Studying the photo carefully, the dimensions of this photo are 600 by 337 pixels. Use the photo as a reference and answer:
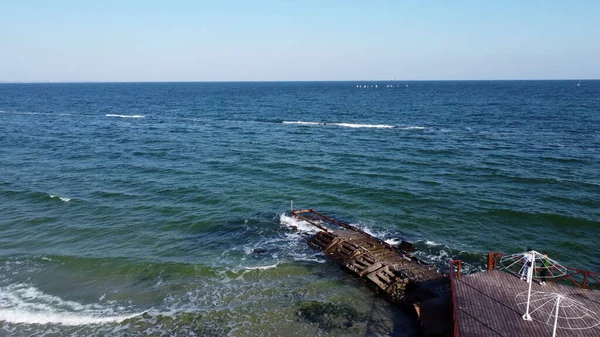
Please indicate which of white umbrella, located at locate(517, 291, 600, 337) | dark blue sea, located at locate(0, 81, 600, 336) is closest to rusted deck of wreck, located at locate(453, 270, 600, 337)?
white umbrella, located at locate(517, 291, 600, 337)

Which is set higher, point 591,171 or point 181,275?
point 591,171

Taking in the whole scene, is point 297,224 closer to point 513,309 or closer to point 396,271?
point 396,271

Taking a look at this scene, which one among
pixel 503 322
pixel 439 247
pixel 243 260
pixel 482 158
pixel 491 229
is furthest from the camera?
pixel 482 158

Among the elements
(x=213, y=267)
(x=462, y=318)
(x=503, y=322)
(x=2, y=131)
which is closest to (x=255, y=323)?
(x=213, y=267)

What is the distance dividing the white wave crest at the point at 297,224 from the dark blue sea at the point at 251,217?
0.19 metres

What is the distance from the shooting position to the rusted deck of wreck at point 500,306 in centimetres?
1538

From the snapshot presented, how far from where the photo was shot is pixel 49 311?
21516 mm

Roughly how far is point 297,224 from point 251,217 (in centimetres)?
435

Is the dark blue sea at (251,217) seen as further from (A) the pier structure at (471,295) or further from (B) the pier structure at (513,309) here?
(B) the pier structure at (513,309)

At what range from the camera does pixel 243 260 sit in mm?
26938

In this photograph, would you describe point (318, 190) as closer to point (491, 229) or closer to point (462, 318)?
point (491, 229)

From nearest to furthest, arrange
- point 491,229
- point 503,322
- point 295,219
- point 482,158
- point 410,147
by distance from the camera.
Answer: point 503,322
point 491,229
point 295,219
point 482,158
point 410,147

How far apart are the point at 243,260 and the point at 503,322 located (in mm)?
16579

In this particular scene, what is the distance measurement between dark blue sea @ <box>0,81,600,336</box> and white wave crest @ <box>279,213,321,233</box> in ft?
0.63
